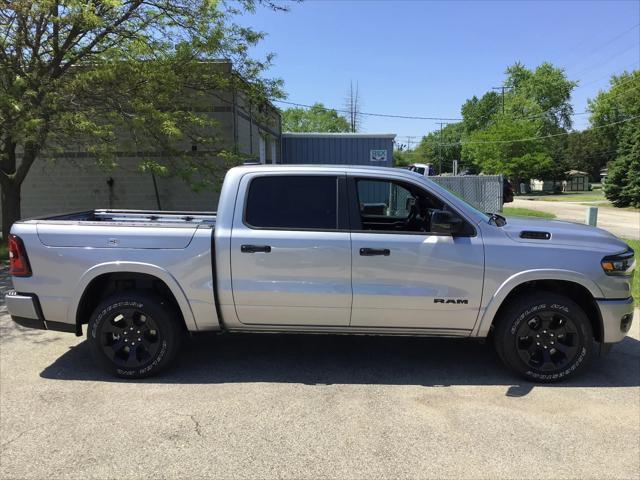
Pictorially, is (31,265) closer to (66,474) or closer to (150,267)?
(150,267)

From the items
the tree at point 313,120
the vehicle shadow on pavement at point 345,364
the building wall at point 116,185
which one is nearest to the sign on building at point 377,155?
the building wall at point 116,185

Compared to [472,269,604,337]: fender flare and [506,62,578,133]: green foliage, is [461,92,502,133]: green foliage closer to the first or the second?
[506,62,578,133]: green foliage

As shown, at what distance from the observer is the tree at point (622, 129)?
115ft

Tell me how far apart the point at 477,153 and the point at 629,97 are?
61.9 ft

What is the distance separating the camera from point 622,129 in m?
47.3

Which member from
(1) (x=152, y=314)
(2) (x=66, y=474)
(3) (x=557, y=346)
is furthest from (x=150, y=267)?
(3) (x=557, y=346)

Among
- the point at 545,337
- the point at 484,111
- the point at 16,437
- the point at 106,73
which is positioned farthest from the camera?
the point at 484,111

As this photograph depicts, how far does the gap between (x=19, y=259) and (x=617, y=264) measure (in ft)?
17.0

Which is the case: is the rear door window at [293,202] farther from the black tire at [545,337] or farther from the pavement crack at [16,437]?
the pavement crack at [16,437]

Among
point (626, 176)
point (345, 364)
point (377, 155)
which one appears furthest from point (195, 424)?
point (626, 176)

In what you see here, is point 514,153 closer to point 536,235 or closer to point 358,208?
point 536,235

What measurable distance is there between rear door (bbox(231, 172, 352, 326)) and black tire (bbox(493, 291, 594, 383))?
1416 millimetres

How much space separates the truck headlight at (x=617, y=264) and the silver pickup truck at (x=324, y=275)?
11 mm

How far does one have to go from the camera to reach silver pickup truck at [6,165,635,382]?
4285mm
